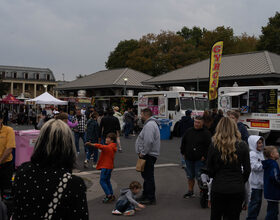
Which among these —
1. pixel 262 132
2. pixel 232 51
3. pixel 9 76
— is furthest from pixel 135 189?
pixel 9 76

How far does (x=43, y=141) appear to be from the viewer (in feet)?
7.91

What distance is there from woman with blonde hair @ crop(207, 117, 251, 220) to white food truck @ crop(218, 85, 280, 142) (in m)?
14.2

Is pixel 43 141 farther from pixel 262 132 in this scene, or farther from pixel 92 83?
pixel 92 83

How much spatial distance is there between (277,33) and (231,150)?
4406 cm

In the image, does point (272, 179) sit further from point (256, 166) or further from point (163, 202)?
point (163, 202)

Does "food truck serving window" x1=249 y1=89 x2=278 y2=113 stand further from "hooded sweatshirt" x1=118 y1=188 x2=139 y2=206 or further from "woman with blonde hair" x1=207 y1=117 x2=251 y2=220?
"woman with blonde hair" x1=207 y1=117 x2=251 y2=220

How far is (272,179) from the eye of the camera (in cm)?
502

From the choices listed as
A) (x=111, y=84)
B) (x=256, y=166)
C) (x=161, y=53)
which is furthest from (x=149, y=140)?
(x=161, y=53)

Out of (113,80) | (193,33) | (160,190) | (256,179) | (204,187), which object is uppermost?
A: (193,33)

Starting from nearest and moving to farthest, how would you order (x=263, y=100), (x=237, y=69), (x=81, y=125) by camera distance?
(x=81, y=125), (x=263, y=100), (x=237, y=69)

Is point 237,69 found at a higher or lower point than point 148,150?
higher

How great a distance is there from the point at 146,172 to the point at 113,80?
38372 mm

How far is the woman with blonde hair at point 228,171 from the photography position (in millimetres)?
4145

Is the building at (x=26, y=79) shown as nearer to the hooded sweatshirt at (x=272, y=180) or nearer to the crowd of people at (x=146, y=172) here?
the crowd of people at (x=146, y=172)
